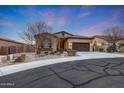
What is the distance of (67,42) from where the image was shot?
527 cm

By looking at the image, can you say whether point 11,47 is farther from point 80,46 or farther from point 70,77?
point 80,46

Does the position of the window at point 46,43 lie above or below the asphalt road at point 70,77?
above

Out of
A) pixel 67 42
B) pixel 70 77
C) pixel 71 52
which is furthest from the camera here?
pixel 71 52

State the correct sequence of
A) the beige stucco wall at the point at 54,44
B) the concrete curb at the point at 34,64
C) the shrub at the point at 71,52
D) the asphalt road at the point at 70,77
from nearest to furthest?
the asphalt road at the point at 70,77, the concrete curb at the point at 34,64, the beige stucco wall at the point at 54,44, the shrub at the point at 71,52

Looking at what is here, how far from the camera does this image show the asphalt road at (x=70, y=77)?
377cm

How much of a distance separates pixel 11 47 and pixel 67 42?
98.7 inches

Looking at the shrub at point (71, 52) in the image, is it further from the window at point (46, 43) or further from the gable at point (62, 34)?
the window at point (46, 43)

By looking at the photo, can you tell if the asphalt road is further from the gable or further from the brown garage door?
the gable

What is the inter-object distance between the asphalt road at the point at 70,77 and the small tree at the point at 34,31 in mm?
1221

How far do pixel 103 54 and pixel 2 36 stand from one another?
4611mm

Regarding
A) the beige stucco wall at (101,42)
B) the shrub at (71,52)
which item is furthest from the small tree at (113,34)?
the shrub at (71,52)

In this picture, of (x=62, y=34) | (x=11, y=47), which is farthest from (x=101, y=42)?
(x=11, y=47)

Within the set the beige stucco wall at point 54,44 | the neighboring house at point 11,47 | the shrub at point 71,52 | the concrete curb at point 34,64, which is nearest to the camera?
the concrete curb at point 34,64
